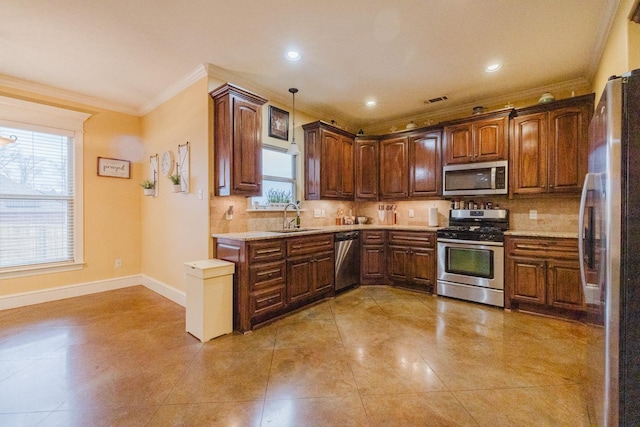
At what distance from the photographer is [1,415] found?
64.3 inches

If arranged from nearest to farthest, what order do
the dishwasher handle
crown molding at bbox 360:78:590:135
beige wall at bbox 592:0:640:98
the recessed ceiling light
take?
beige wall at bbox 592:0:640:98
the recessed ceiling light
crown molding at bbox 360:78:590:135
the dishwasher handle

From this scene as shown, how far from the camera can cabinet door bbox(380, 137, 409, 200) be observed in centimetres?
462

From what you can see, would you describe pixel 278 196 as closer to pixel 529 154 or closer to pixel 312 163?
pixel 312 163

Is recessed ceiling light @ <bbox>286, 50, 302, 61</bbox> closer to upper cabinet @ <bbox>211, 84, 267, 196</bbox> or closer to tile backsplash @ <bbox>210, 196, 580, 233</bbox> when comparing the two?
upper cabinet @ <bbox>211, 84, 267, 196</bbox>

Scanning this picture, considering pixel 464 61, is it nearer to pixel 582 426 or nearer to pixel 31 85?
A: pixel 582 426

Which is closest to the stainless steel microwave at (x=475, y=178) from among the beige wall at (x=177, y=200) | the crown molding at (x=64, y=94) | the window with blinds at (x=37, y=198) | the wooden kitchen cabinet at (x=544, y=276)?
the wooden kitchen cabinet at (x=544, y=276)

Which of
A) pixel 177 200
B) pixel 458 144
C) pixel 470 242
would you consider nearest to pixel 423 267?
pixel 470 242

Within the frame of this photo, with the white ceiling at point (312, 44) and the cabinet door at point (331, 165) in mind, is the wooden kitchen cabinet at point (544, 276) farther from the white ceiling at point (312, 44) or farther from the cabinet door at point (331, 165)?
the cabinet door at point (331, 165)

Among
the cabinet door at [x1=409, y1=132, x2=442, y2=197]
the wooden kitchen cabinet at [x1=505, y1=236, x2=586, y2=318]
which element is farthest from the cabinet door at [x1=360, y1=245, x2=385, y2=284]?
the wooden kitchen cabinet at [x1=505, y1=236, x2=586, y2=318]

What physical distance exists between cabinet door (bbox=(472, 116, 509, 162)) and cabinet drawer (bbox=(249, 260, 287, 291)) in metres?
3.05

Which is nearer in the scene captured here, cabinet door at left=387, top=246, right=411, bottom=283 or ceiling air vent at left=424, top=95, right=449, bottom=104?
ceiling air vent at left=424, top=95, right=449, bottom=104

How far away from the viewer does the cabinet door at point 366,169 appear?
4.86 metres

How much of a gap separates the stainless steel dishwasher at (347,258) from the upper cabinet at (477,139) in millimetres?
1819

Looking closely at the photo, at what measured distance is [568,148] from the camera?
331 centimetres
